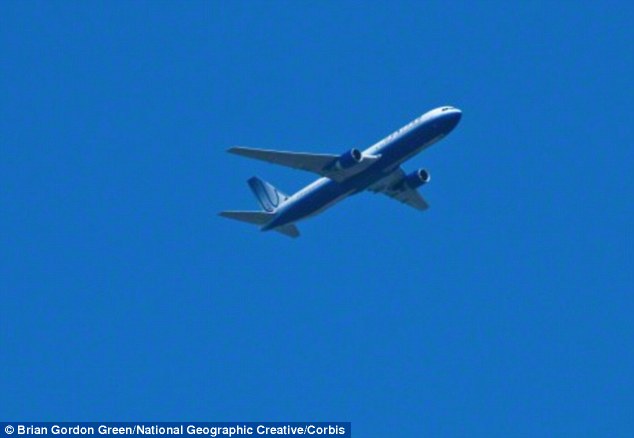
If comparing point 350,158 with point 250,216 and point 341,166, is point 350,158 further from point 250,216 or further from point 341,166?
point 250,216

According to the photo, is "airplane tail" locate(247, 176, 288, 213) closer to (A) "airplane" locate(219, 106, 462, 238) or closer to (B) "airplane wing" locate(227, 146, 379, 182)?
(A) "airplane" locate(219, 106, 462, 238)

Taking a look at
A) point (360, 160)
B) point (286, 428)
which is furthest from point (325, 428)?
point (360, 160)

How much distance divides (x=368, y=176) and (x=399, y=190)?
7.34m

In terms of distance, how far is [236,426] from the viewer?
204 feet

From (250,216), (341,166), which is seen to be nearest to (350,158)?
(341,166)

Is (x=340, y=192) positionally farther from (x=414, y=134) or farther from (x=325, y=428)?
(x=325, y=428)

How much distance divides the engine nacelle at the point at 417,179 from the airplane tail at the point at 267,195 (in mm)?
7404

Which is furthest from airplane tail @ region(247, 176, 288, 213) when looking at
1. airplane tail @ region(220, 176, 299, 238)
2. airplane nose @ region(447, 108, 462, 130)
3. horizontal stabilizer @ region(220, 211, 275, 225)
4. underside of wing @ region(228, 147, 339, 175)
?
airplane nose @ region(447, 108, 462, 130)

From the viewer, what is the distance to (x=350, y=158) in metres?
80.5

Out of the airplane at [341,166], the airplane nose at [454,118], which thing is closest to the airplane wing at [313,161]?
the airplane at [341,166]

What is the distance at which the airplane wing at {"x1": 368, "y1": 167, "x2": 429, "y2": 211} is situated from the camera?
3462 inches

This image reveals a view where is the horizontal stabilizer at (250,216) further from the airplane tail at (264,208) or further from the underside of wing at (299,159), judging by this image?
the underside of wing at (299,159)

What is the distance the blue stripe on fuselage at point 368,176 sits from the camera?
80125 mm

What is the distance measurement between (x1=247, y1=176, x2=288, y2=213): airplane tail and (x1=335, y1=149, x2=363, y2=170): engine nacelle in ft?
23.5
